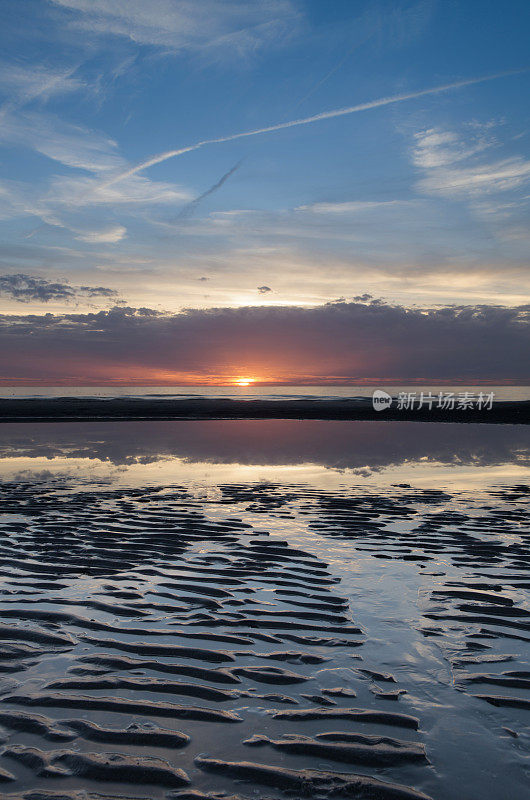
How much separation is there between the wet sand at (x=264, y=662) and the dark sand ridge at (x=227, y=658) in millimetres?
18

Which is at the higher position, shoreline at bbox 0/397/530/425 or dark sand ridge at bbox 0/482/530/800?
shoreline at bbox 0/397/530/425

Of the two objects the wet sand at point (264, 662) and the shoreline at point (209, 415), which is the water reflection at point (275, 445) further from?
the wet sand at point (264, 662)

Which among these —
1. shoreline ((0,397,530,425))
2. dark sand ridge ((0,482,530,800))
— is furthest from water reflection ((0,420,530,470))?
dark sand ridge ((0,482,530,800))

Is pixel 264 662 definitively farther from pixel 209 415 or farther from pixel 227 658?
pixel 209 415

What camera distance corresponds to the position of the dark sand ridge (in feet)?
12.2

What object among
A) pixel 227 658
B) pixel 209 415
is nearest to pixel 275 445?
pixel 227 658

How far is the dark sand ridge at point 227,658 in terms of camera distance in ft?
12.2

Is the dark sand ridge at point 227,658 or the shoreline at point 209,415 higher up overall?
the shoreline at point 209,415

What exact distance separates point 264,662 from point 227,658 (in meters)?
0.35

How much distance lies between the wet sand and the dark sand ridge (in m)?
0.02

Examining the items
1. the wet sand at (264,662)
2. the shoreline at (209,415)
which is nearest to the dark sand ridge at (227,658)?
the wet sand at (264,662)

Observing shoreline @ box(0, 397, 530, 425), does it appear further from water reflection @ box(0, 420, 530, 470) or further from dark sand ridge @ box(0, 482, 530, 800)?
dark sand ridge @ box(0, 482, 530, 800)

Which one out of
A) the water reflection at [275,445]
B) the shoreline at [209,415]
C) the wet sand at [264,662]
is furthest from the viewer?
the shoreline at [209,415]

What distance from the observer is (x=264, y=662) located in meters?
5.21
